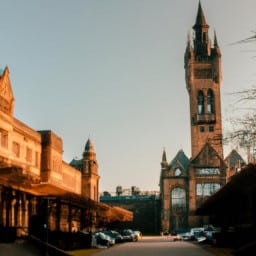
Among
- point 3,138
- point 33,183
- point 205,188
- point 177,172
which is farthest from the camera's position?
point 177,172

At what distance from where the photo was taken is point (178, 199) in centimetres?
9944

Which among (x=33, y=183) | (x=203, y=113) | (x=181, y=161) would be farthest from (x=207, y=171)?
(x=33, y=183)

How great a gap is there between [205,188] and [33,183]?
209ft

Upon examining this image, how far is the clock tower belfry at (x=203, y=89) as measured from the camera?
339ft

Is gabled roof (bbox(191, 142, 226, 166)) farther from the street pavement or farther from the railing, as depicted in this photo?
the street pavement

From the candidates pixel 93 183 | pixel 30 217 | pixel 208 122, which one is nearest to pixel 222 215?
pixel 30 217

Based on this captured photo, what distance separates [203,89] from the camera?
104875mm

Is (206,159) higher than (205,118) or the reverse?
the reverse

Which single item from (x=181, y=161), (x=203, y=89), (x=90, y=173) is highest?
(x=203, y=89)

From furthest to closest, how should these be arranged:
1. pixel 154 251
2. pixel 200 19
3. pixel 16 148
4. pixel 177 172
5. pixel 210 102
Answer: pixel 200 19 < pixel 210 102 < pixel 177 172 < pixel 16 148 < pixel 154 251

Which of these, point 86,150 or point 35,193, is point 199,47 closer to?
point 86,150

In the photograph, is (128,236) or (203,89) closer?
(128,236)

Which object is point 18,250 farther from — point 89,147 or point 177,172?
point 177,172

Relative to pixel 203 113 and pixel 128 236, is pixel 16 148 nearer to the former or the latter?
pixel 128 236
